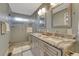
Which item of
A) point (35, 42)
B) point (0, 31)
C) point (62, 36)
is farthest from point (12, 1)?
point (62, 36)

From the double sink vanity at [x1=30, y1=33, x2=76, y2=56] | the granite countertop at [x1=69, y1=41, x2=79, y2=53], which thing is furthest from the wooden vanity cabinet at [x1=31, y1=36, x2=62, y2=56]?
the granite countertop at [x1=69, y1=41, x2=79, y2=53]

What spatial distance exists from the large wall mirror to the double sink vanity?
134mm

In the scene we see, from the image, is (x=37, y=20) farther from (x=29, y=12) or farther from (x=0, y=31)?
(x=0, y=31)

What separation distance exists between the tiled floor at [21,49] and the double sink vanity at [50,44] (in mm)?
58

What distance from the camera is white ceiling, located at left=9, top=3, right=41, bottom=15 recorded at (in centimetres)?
116

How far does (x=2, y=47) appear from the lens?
127 cm

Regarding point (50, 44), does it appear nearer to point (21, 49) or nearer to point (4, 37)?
point (21, 49)

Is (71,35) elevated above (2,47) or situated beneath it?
elevated above

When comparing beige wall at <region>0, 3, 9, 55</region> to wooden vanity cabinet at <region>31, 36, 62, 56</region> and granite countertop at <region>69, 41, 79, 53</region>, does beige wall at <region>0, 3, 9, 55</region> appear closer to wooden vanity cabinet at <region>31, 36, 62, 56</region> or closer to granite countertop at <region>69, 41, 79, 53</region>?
wooden vanity cabinet at <region>31, 36, 62, 56</region>

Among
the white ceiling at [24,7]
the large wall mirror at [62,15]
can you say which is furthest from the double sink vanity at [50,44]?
the white ceiling at [24,7]

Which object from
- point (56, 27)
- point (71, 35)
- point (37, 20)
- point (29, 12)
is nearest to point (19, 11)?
point (29, 12)

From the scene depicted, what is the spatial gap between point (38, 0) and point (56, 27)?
38 cm

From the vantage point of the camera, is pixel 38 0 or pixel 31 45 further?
pixel 31 45

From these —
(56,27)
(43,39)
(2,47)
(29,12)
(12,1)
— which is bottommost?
(2,47)
